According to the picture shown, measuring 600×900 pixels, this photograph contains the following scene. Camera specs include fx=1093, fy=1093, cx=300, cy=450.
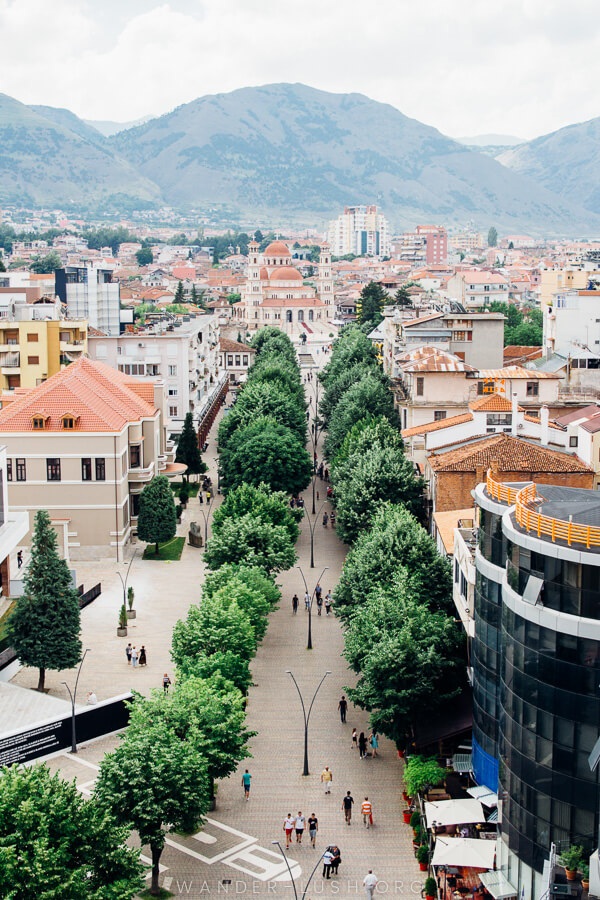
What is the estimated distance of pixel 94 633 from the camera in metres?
48.3

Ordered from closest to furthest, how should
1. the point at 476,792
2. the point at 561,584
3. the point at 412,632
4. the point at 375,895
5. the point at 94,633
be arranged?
the point at 561,584, the point at 375,895, the point at 476,792, the point at 412,632, the point at 94,633

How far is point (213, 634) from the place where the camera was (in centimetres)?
3816

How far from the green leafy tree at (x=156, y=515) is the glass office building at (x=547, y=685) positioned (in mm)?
33759

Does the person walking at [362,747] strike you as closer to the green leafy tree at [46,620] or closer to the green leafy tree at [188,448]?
the green leafy tree at [46,620]

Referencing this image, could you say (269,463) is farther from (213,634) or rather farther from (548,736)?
(548,736)

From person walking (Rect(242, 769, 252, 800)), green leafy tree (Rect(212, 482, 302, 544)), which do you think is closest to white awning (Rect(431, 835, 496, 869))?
person walking (Rect(242, 769, 252, 800))

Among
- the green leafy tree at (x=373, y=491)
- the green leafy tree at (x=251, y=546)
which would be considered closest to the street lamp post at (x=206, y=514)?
the green leafy tree at (x=373, y=491)

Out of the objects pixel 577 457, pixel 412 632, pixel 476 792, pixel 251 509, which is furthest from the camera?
pixel 251 509

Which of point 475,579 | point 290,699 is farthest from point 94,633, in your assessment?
point 475,579

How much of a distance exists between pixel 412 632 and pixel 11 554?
2380 cm

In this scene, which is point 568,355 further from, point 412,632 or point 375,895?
point 375,895

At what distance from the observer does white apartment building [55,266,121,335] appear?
378 ft

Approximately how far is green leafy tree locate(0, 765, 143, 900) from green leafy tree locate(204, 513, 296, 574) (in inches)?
990

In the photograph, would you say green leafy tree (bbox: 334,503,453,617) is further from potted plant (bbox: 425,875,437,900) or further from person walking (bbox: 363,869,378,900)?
person walking (bbox: 363,869,378,900)
